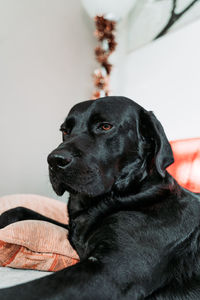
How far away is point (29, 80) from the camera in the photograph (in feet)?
8.79

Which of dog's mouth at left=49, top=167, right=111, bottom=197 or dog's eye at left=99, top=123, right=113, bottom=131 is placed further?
dog's eye at left=99, top=123, right=113, bottom=131

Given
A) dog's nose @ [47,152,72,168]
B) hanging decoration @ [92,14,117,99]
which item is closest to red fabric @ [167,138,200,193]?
dog's nose @ [47,152,72,168]

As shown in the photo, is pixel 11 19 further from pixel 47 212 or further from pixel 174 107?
pixel 47 212

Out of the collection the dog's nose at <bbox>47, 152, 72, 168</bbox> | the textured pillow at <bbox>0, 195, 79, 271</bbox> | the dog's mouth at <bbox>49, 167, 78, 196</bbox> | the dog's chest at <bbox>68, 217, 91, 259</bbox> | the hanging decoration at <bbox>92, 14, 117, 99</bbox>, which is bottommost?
the textured pillow at <bbox>0, 195, 79, 271</bbox>

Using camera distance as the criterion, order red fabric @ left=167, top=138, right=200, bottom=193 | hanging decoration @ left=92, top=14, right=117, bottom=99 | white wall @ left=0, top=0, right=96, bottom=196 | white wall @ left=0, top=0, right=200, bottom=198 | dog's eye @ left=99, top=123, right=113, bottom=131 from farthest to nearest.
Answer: hanging decoration @ left=92, top=14, right=117, bottom=99 → white wall @ left=0, top=0, right=96, bottom=196 → white wall @ left=0, top=0, right=200, bottom=198 → red fabric @ left=167, top=138, right=200, bottom=193 → dog's eye @ left=99, top=123, right=113, bottom=131

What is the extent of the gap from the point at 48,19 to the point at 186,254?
277 cm

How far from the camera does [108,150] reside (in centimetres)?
99

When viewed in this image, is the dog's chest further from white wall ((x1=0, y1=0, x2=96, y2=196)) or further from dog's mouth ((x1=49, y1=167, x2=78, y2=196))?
white wall ((x1=0, y1=0, x2=96, y2=196))

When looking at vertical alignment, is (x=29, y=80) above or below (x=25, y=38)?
below

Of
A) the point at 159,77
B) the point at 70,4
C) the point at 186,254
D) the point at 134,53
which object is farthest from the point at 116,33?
the point at 186,254

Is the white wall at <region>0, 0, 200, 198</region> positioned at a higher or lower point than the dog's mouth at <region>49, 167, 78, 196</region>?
higher

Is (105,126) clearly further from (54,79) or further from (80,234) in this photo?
(54,79)

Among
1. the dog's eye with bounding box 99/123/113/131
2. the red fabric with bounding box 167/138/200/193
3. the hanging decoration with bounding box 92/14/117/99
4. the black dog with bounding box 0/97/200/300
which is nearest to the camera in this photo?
the black dog with bounding box 0/97/200/300

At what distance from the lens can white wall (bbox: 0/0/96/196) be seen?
8.19 feet
